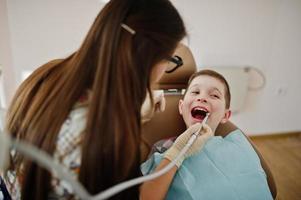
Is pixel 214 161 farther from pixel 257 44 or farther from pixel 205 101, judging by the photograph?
pixel 257 44

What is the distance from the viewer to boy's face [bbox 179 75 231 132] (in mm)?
1198

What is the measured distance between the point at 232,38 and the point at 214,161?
50.4 inches

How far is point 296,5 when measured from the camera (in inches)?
82.7

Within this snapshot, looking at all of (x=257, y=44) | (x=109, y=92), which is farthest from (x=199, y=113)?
(x=257, y=44)

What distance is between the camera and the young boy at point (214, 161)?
39.6 inches

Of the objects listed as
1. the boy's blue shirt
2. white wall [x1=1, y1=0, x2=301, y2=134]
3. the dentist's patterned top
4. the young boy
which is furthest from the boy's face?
white wall [x1=1, y1=0, x2=301, y2=134]

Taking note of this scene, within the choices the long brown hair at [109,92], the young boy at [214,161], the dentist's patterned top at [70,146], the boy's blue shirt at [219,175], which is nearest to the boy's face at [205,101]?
the young boy at [214,161]

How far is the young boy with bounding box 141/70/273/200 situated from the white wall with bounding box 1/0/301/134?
807 millimetres

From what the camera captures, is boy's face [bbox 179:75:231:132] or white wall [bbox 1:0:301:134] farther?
white wall [bbox 1:0:301:134]

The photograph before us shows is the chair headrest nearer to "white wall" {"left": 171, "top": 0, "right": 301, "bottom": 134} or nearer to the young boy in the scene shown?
the young boy

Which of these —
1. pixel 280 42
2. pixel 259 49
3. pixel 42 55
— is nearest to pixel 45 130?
pixel 42 55

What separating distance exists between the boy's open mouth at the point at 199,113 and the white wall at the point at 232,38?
2.89 feet

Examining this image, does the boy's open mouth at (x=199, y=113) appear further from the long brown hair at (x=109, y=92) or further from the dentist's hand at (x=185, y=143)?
the long brown hair at (x=109, y=92)

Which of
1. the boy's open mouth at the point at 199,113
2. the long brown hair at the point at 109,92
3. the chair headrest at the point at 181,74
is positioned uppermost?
the long brown hair at the point at 109,92
